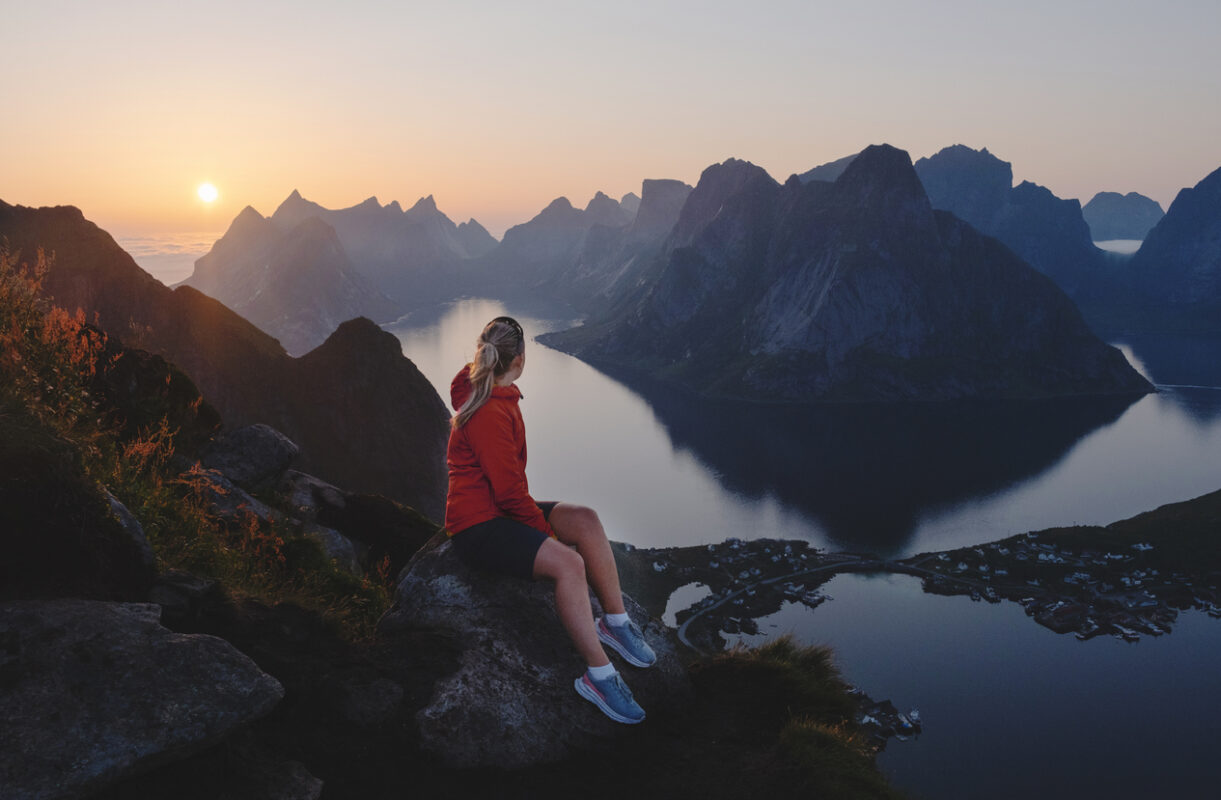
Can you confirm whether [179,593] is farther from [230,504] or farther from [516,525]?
[230,504]

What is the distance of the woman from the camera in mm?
7594

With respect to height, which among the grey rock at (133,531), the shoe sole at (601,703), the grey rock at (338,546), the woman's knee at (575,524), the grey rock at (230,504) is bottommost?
the grey rock at (338,546)

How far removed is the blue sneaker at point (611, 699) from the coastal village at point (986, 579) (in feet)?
270

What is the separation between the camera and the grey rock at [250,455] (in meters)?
15.3

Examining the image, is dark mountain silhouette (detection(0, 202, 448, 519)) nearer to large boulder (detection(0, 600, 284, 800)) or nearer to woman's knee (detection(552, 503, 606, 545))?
woman's knee (detection(552, 503, 606, 545))

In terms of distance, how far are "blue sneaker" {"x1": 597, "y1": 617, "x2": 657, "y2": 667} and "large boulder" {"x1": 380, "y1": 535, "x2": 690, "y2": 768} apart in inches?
6.6

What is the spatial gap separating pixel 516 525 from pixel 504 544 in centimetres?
26

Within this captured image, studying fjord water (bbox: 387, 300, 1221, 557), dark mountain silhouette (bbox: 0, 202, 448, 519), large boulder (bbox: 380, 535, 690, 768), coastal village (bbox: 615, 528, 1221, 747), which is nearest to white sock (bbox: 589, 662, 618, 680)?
large boulder (bbox: 380, 535, 690, 768)

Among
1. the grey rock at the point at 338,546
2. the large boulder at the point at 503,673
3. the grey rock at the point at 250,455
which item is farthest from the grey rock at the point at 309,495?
the large boulder at the point at 503,673

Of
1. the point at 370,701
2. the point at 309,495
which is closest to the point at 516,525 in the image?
the point at 370,701

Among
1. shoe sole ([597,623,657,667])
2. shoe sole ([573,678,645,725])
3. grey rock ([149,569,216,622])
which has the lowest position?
shoe sole ([573,678,645,725])

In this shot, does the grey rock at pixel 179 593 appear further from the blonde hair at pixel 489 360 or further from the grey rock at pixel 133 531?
the blonde hair at pixel 489 360

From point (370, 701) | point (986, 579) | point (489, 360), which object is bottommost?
point (986, 579)

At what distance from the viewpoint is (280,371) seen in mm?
58938
